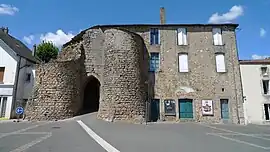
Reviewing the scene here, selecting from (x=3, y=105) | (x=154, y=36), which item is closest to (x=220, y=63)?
(x=154, y=36)

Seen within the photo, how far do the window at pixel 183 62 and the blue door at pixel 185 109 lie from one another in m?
2.73

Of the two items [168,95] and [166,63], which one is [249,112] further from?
[166,63]

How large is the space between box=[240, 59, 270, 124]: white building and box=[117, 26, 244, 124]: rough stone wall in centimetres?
129

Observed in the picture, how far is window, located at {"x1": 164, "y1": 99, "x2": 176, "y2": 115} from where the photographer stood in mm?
16531

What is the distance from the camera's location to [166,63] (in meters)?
17.4

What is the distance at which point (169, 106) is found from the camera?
16.7 m

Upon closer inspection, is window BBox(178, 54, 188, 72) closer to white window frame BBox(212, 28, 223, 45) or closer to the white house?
white window frame BBox(212, 28, 223, 45)

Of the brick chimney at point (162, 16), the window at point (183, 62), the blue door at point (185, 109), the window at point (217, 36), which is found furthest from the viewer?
the brick chimney at point (162, 16)

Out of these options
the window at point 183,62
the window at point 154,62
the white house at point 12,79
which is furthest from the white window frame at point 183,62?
the white house at point 12,79

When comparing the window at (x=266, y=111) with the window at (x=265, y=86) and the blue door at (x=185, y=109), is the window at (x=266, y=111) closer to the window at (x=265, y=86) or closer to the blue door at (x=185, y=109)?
the window at (x=265, y=86)

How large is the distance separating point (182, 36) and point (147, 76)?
5.01 m

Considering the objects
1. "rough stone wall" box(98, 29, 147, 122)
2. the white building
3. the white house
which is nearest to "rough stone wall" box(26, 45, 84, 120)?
"rough stone wall" box(98, 29, 147, 122)

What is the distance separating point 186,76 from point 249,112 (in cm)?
632

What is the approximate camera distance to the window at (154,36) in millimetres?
18078
